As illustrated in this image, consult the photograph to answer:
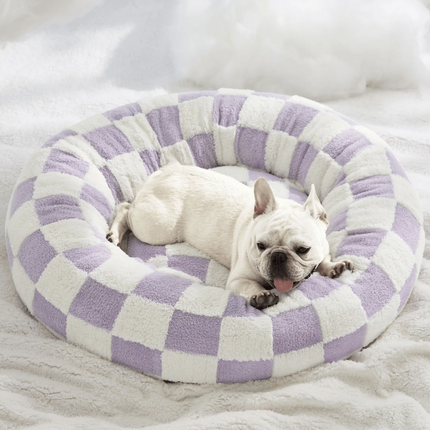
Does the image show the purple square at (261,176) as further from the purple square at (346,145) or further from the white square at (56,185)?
the white square at (56,185)

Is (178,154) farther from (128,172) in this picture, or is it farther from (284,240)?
(284,240)

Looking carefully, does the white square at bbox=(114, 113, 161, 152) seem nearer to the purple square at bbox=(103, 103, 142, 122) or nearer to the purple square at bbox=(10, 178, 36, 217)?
the purple square at bbox=(103, 103, 142, 122)

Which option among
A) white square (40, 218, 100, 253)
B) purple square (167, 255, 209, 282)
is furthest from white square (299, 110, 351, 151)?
white square (40, 218, 100, 253)

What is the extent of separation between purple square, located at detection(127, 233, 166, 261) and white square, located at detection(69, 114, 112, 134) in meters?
0.55

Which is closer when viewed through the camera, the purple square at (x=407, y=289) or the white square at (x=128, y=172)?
the purple square at (x=407, y=289)

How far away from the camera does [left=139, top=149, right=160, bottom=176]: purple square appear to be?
2555mm

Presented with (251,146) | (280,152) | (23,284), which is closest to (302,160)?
(280,152)

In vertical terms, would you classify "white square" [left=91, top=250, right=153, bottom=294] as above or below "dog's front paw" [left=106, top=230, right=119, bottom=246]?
above

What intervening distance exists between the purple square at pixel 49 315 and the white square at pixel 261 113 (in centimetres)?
123

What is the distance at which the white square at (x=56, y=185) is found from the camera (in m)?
2.14

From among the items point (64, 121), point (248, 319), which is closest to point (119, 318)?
point (248, 319)

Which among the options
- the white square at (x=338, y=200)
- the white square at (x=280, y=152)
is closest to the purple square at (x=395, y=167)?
the white square at (x=338, y=200)

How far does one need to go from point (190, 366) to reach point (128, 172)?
107cm

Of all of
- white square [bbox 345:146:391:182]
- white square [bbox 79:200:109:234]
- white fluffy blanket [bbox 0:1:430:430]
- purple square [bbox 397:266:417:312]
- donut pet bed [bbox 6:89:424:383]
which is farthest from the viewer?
white square [bbox 345:146:391:182]
